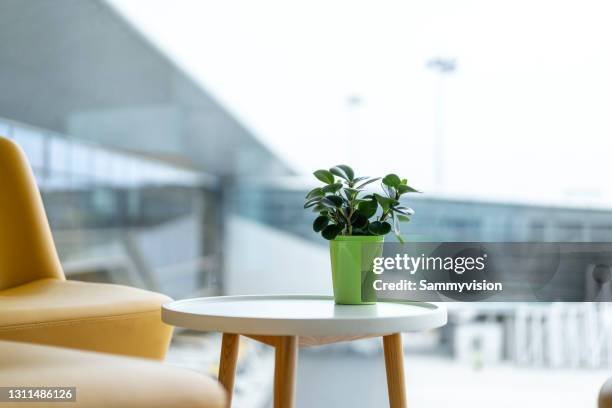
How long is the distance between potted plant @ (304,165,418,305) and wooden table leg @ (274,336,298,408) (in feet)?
0.78

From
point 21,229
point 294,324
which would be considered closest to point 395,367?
point 294,324

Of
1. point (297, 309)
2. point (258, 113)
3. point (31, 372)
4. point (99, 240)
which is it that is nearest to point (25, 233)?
point (297, 309)

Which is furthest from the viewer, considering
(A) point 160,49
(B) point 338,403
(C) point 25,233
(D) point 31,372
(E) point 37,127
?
(A) point 160,49

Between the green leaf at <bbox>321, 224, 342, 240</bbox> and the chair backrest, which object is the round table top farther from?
the chair backrest

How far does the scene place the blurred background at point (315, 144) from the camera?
9.08ft

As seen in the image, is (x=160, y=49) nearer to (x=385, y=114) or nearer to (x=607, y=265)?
(x=385, y=114)

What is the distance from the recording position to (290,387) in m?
1.06

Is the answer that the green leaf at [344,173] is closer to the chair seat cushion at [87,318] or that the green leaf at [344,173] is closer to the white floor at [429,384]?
the chair seat cushion at [87,318]

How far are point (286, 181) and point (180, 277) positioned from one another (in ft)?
2.61

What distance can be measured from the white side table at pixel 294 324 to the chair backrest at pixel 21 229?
24.1 inches

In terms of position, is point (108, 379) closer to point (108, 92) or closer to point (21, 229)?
point (21, 229)

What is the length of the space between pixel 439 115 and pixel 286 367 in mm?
2078

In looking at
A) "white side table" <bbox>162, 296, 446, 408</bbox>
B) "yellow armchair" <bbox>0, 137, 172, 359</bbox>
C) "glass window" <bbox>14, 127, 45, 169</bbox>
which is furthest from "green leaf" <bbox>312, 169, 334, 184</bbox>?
"glass window" <bbox>14, 127, 45, 169</bbox>

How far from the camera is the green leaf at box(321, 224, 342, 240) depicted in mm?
1285
